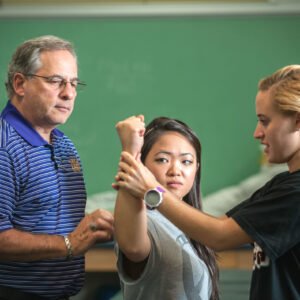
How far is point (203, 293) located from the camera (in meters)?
1.60

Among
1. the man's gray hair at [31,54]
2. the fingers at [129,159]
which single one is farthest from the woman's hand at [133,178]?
the man's gray hair at [31,54]

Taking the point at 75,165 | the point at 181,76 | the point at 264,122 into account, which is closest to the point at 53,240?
the point at 75,165

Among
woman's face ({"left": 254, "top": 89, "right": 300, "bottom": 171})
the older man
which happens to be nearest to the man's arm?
the older man

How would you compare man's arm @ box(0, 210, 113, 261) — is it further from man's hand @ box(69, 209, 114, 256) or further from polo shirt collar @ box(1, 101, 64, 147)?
polo shirt collar @ box(1, 101, 64, 147)

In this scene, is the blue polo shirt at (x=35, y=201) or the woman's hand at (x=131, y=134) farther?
the blue polo shirt at (x=35, y=201)

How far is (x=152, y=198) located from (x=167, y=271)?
24cm

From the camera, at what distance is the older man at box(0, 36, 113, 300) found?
1564mm

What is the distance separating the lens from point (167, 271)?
→ 4.99 feet

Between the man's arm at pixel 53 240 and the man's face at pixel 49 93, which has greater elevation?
the man's face at pixel 49 93

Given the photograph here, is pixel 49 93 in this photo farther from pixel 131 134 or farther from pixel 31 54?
pixel 131 134

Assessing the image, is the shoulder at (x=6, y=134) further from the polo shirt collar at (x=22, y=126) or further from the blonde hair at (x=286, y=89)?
the blonde hair at (x=286, y=89)

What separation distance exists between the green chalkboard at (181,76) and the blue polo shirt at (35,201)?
1940 mm

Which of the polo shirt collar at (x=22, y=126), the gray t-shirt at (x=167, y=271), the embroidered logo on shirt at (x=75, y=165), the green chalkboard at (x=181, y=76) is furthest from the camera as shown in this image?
the green chalkboard at (x=181, y=76)

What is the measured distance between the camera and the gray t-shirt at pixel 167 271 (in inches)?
58.4
